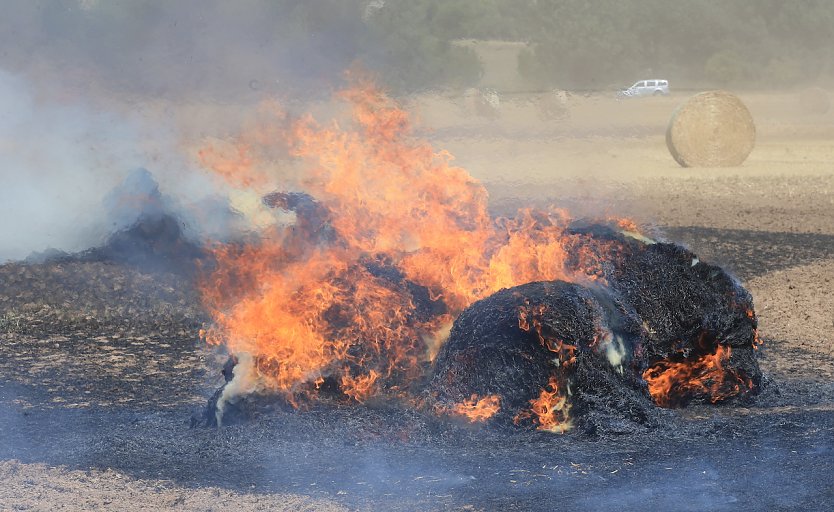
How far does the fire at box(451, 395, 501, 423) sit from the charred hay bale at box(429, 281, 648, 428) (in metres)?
0.04

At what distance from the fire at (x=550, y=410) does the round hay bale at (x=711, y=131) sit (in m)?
23.1

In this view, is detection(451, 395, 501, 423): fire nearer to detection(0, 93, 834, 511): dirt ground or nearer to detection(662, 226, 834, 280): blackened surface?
detection(0, 93, 834, 511): dirt ground

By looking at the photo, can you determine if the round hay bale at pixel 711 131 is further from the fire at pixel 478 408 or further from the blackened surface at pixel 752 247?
the fire at pixel 478 408

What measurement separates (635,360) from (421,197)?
3.41 metres

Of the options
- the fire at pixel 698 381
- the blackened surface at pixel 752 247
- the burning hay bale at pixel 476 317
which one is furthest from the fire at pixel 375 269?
the blackened surface at pixel 752 247

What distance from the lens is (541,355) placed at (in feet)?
29.1

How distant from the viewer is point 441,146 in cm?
3164

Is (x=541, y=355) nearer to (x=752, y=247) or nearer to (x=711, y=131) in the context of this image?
(x=752, y=247)

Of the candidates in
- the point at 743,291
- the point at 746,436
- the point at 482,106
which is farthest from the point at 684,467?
the point at 482,106

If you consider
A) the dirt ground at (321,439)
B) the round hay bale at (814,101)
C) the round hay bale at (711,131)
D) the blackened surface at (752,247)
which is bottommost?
the dirt ground at (321,439)

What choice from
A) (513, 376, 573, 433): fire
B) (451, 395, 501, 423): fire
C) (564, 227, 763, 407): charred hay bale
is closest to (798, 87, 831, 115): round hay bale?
(564, 227, 763, 407): charred hay bale

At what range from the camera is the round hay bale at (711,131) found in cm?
3016

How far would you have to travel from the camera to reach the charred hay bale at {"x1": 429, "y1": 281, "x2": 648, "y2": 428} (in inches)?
348

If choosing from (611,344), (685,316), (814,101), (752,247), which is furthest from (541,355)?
(814,101)
